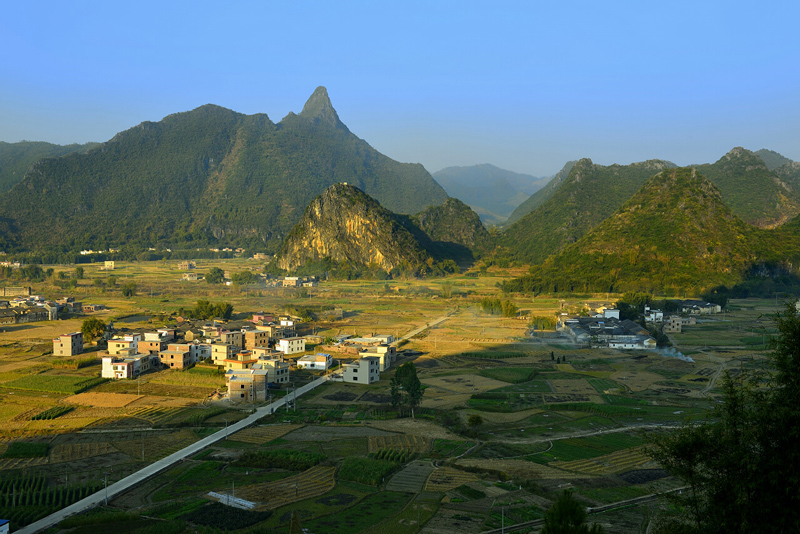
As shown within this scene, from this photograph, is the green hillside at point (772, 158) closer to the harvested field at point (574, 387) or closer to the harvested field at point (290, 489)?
the harvested field at point (574, 387)

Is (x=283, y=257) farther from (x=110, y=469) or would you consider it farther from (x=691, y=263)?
(x=110, y=469)

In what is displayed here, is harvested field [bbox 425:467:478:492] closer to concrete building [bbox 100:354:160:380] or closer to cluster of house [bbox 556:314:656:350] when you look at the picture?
concrete building [bbox 100:354:160:380]

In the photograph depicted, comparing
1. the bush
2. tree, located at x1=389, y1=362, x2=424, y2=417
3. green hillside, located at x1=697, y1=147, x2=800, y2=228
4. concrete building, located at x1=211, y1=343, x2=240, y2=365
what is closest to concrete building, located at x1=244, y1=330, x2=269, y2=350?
concrete building, located at x1=211, y1=343, x2=240, y2=365

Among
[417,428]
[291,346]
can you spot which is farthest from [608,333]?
[417,428]

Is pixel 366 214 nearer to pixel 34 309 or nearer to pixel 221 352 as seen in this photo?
pixel 34 309

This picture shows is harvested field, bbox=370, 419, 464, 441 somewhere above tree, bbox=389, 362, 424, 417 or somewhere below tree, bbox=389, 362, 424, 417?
below

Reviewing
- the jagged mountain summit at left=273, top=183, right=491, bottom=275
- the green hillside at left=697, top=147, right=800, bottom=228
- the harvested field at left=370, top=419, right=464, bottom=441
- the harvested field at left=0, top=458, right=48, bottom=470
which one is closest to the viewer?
the harvested field at left=0, top=458, right=48, bottom=470

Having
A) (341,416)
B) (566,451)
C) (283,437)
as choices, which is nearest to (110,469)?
(283,437)

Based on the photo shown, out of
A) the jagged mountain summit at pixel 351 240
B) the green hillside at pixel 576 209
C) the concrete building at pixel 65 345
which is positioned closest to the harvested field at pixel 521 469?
the concrete building at pixel 65 345
